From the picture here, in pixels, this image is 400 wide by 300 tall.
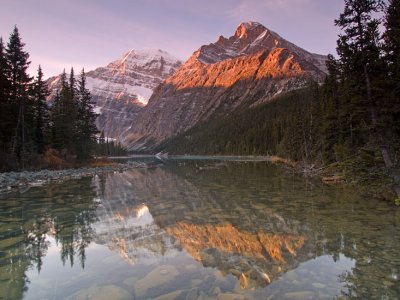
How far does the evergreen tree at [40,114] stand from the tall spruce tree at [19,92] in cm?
360

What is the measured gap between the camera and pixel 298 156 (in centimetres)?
6562

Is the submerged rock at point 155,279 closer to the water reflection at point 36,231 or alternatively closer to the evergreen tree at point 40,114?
the water reflection at point 36,231

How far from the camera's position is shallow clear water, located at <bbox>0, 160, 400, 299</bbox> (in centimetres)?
804

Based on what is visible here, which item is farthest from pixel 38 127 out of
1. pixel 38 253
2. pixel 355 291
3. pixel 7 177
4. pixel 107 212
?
pixel 355 291

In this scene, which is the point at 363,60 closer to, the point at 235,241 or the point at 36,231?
the point at 235,241

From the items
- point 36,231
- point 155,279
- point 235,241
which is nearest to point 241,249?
point 235,241

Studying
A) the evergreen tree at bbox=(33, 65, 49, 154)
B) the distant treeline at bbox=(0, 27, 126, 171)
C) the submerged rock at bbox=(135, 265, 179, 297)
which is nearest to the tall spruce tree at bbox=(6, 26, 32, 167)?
the distant treeline at bbox=(0, 27, 126, 171)

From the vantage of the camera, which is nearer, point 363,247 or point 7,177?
point 363,247

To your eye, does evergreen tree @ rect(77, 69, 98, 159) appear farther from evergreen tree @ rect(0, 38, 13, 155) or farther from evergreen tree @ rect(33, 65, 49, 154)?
evergreen tree @ rect(0, 38, 13, 155)

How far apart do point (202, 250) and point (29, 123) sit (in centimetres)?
4192

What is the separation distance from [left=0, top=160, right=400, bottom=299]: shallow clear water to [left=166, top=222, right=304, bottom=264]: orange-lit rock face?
0.12ft

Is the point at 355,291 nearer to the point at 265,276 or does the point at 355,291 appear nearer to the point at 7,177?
the point at 265,276

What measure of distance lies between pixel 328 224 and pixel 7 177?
29435 millimetres

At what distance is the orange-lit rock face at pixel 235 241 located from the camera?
10828mm
